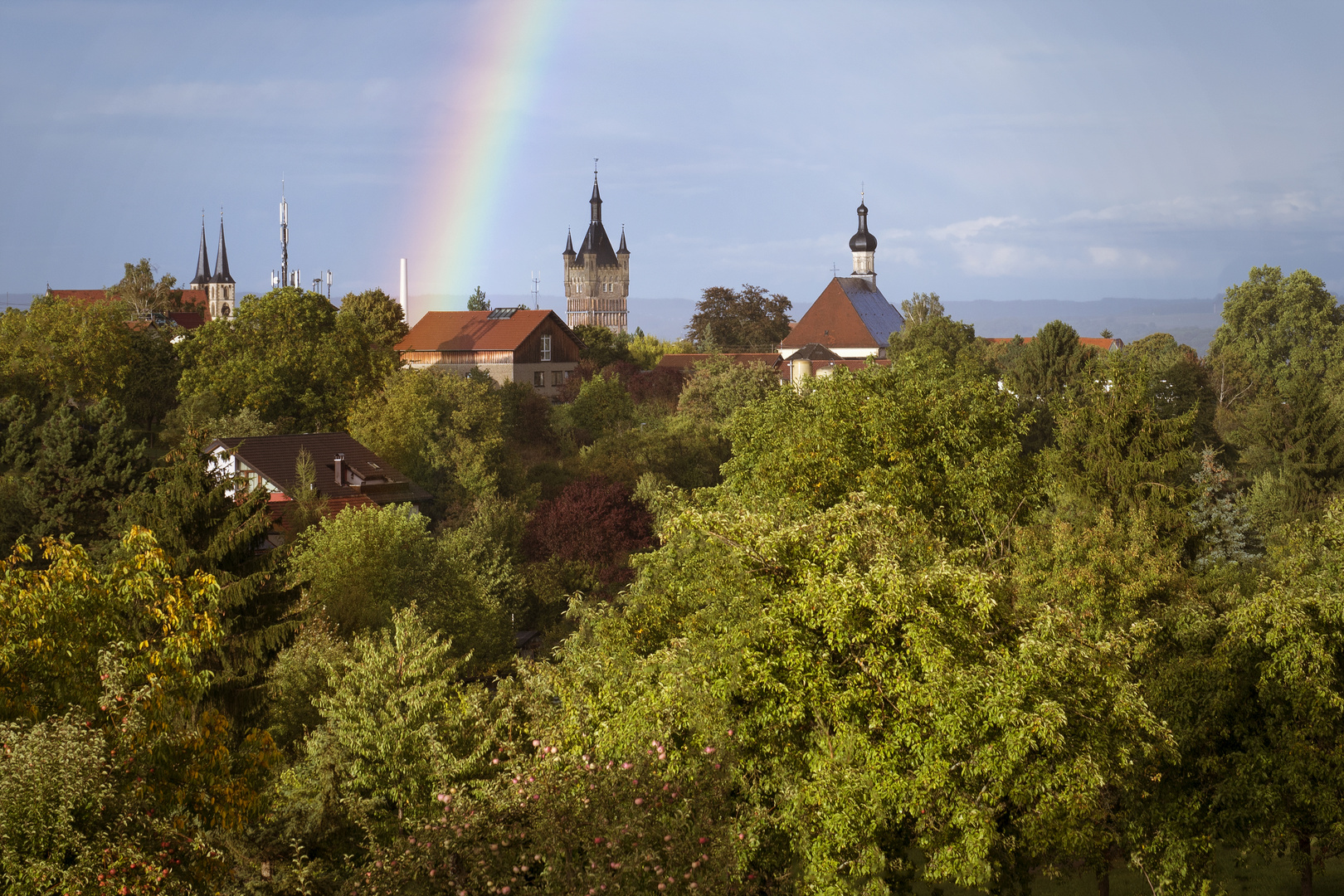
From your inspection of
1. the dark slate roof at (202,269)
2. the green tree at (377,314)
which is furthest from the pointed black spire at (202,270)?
the green tree at (377,314)

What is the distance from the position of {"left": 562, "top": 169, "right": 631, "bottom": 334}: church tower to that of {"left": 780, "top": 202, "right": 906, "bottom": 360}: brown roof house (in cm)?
5783

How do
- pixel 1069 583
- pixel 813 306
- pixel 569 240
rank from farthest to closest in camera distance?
pixel 569 240
pixel 813 306
pixel 1069 583

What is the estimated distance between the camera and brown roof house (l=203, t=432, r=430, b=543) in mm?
51188

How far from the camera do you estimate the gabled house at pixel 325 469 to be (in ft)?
168

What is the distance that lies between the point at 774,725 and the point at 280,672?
52.1 feet

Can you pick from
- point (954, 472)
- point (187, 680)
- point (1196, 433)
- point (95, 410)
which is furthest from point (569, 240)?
point (187, 680)

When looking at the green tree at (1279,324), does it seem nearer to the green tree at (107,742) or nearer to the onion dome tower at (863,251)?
the onion dome tower at (863,251)

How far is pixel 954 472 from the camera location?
95.3ft

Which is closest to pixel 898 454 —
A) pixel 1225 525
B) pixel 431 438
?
Answer: pixel 1225 525

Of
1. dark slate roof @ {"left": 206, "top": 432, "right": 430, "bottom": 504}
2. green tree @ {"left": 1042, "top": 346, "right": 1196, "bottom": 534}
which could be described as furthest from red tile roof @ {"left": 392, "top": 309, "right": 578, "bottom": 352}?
green tree @ {"left": 1042, "top": 346, "right": 1196, "bottom": 534}

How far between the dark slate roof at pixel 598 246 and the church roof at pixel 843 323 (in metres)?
61.1

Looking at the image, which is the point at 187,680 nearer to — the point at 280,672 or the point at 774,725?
the point at 774,725

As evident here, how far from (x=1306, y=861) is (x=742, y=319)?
394 ft

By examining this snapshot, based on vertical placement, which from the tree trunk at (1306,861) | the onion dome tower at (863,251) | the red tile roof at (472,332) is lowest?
the tree trunk at (1306,861)
